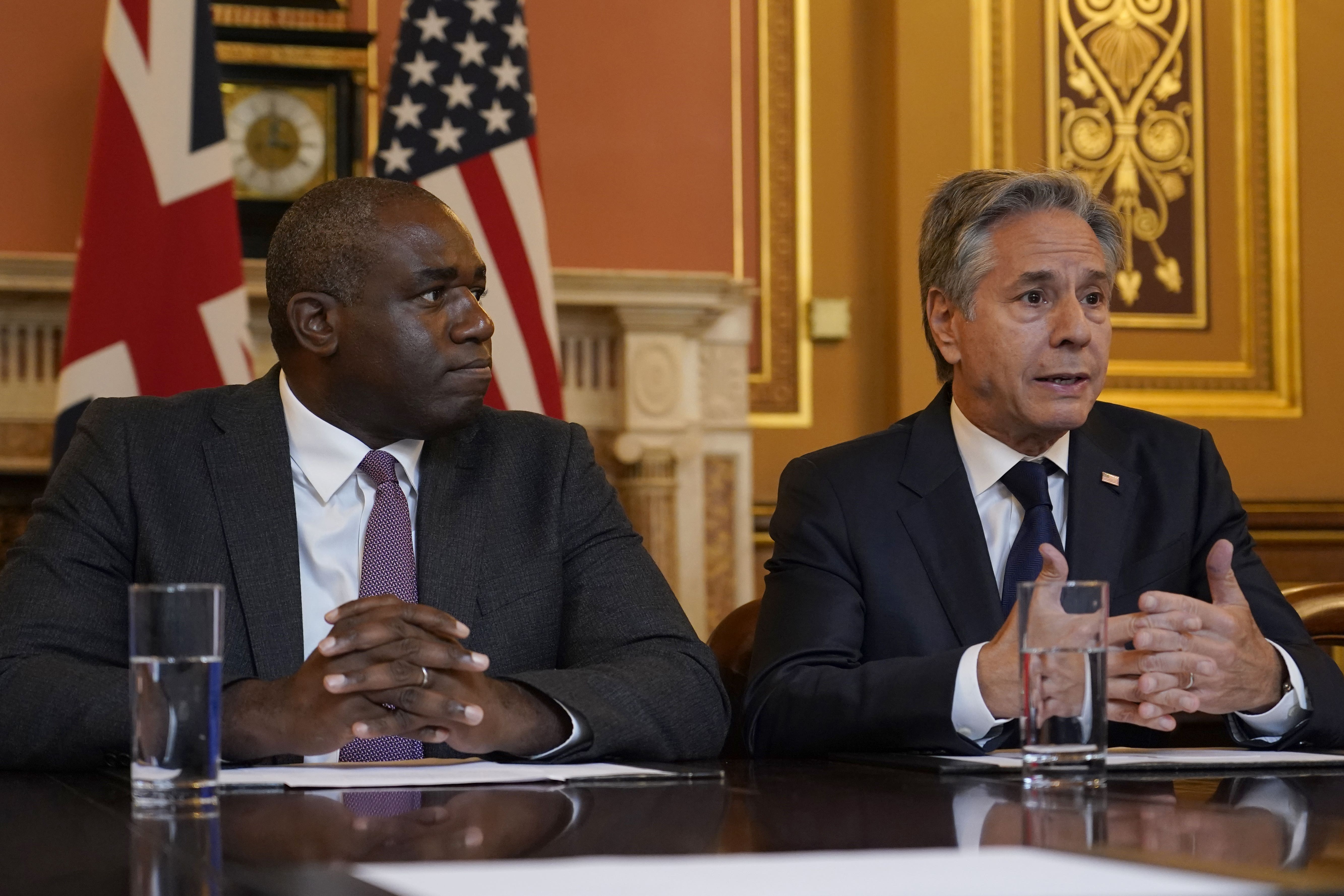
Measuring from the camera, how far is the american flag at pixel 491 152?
3.84 metres

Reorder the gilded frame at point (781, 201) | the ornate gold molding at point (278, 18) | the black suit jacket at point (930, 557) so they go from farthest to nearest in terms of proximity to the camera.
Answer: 1. the gilded frame at point (781, 201)
2. the ornate gold molding at point (278, 18)
3. the black suit jacket at point (930, 557)

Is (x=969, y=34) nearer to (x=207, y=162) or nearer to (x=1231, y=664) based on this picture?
(x=207, y=162)

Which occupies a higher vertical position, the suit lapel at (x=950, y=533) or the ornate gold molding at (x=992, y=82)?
the ornate gold molding at (x=992, y=82)

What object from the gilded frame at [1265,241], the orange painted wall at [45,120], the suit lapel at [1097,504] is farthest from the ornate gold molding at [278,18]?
the suit lapel at [1097,504]

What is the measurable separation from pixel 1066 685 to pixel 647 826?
1.33 ft

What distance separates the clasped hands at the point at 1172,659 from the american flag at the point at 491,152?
90.1 inches

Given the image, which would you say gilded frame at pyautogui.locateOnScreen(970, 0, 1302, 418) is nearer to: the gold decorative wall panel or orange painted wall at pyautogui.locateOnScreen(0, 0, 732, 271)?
the gold decorative wall panel

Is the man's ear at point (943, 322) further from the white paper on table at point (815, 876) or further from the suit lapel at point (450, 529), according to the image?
the white paper on table at point (815, 876)

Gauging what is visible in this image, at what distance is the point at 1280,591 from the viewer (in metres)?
2.03

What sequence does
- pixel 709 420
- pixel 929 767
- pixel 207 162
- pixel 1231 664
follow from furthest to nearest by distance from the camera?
pixel 709 420 → pixel 207 162 → pixel 1231 664 → pixel 929 767

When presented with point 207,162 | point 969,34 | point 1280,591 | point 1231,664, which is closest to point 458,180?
point 207,162

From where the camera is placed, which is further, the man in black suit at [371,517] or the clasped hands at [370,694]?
the man in black suit at [371,517]

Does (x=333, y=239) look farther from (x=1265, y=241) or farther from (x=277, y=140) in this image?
(x=1265, y=241)

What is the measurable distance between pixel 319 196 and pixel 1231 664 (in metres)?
1.21
